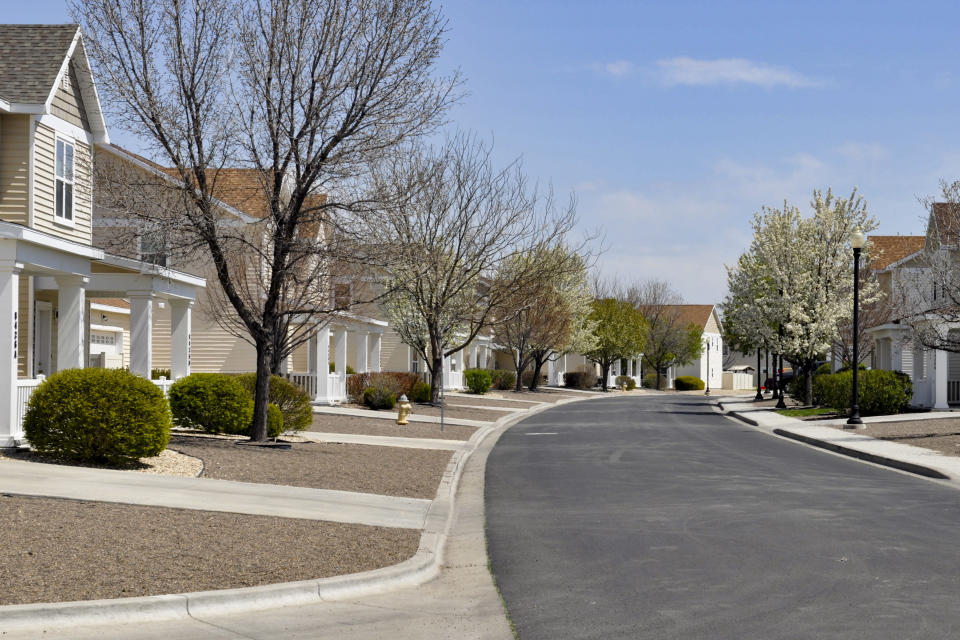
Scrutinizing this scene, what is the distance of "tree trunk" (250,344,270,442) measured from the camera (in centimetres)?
1916

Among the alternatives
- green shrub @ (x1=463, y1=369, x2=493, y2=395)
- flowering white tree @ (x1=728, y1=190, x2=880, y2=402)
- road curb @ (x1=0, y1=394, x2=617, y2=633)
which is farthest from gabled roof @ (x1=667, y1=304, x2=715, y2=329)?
road curb @ (x1=0, y1=394, x2=617, y2=633)

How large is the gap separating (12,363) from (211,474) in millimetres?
3960

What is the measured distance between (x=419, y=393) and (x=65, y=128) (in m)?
22.1

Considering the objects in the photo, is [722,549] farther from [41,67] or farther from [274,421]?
[41,67]

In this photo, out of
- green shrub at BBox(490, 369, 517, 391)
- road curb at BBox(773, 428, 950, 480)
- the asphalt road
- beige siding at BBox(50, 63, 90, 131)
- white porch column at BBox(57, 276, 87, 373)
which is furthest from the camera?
green shrub at BBox(490, 369, 517, 391)

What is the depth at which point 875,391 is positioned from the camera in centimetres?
3434

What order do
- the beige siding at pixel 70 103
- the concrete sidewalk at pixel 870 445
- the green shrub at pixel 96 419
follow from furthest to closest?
the beige siding at pixel 70 103 < the concrete sidewalk at pixel 870 445 < the green shrub at pixel 96 419

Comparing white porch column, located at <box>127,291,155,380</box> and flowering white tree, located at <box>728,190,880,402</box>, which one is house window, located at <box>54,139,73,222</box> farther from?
flowering white tree, located at <box>728,190,880,402</box>

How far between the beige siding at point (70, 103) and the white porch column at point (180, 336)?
16.6ft

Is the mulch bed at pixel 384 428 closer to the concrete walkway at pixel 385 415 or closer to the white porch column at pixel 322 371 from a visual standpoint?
the concrete walkway at pixel 385 415

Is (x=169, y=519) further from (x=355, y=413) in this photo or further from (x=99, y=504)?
(x=355, y=413)

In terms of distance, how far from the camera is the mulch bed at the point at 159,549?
309 inches

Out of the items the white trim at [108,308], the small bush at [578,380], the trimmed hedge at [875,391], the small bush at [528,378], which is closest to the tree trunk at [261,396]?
the white trim at [108,308]

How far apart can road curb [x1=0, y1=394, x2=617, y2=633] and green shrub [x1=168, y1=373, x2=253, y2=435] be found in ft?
36.5
